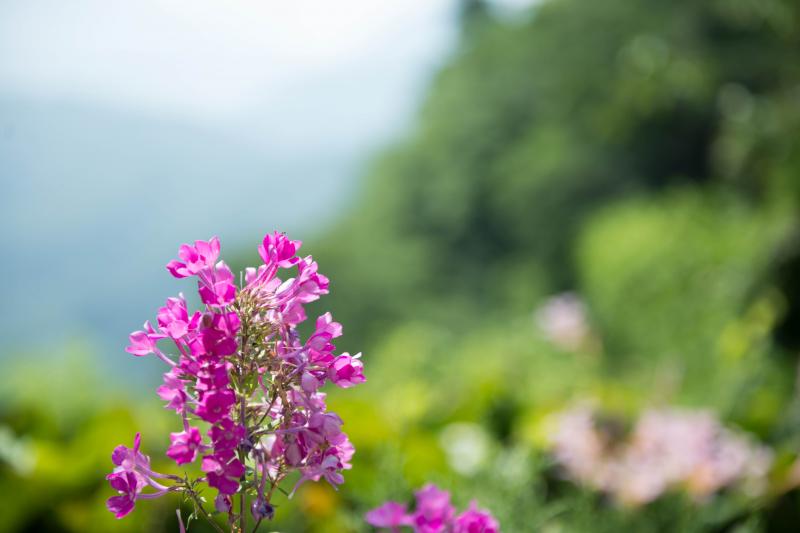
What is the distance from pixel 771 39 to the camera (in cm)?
1018

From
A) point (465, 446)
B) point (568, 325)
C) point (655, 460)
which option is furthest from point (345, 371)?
point (568, 325)

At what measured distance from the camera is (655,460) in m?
1.61

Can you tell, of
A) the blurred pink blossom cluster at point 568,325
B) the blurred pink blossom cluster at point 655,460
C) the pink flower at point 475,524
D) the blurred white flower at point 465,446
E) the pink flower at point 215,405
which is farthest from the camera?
the blurred pink blossom cluster at point 568,325

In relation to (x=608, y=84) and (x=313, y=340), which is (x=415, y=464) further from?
(x=608, y=84)

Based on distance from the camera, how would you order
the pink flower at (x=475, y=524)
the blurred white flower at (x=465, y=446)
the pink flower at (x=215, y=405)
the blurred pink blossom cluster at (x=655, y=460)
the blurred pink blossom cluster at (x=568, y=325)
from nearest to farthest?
the pink flower at (x=215, y=405) → the pink flower at (x=475, y=524) → the blurred white flower at (x=465, y=446) → the blurred pink blossom cluster at (x=655, y=460) → the blurred pink blossom cluster at (x=568, y=325)

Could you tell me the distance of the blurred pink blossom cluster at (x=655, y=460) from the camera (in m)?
1.58

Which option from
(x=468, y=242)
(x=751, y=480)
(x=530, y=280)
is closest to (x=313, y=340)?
(x=751, y=480)

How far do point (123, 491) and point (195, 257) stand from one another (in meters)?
0.17

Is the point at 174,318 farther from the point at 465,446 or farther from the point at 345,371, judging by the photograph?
the point at 465,446

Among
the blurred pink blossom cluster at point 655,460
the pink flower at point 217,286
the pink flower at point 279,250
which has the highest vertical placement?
the blurred pink blossom cluster at point 655,460

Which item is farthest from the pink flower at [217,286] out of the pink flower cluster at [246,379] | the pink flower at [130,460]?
the pink flower at [130,460]

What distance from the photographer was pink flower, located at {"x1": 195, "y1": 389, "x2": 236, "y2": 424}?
20.6 inches

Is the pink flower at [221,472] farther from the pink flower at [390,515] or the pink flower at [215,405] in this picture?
the pink flower at [390,515]

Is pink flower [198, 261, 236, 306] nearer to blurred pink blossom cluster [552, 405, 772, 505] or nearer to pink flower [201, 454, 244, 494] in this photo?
pink flower [201, 454, 244, 494]
